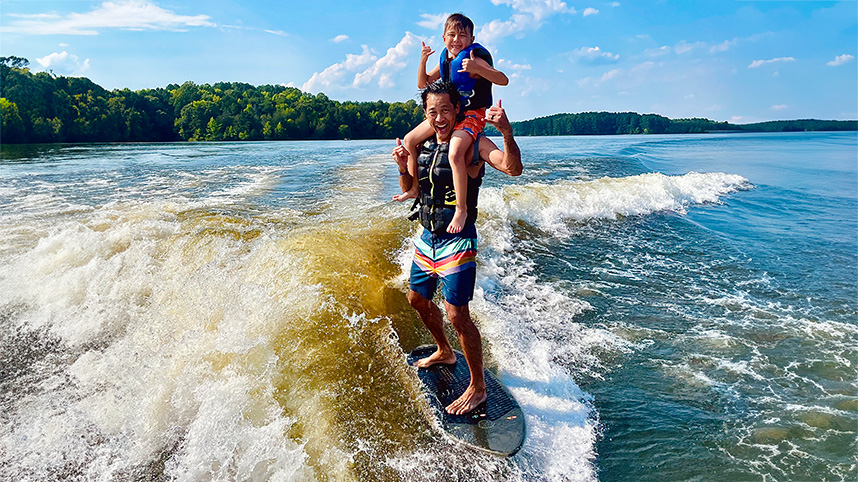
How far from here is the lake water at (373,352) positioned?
3.36 meters

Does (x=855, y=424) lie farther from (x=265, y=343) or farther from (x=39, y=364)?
(x=39, y=364)

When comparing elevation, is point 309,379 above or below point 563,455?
above

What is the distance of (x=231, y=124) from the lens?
74000 millimetres

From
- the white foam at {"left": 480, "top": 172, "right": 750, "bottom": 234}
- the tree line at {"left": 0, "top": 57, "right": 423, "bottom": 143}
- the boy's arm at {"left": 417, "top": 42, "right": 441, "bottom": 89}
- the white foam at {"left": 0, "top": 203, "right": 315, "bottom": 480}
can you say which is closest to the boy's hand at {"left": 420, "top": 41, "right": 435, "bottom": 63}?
the boy's arm at {"left": 417, "top": 42, "right": 441, "bottom": 89}

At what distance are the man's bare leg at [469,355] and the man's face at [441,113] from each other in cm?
128

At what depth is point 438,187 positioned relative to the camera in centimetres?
345

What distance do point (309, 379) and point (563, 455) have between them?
208 centimetres

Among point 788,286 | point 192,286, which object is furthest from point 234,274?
point 788,286

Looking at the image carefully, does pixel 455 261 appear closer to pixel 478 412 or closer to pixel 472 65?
pixel 478 412

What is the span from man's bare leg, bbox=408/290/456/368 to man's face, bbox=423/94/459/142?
1.35 metres

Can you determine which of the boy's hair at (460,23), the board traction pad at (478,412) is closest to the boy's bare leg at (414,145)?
the boy's hair at (460,23)

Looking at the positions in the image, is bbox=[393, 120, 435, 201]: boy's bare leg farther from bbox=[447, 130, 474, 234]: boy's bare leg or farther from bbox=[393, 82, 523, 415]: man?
bbox=[447, 130, 474, 234]: boy's bare leg

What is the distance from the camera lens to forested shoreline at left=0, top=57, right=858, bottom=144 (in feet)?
178

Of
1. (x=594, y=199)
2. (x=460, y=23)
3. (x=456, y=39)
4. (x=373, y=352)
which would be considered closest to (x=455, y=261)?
(x=373, y=352)
